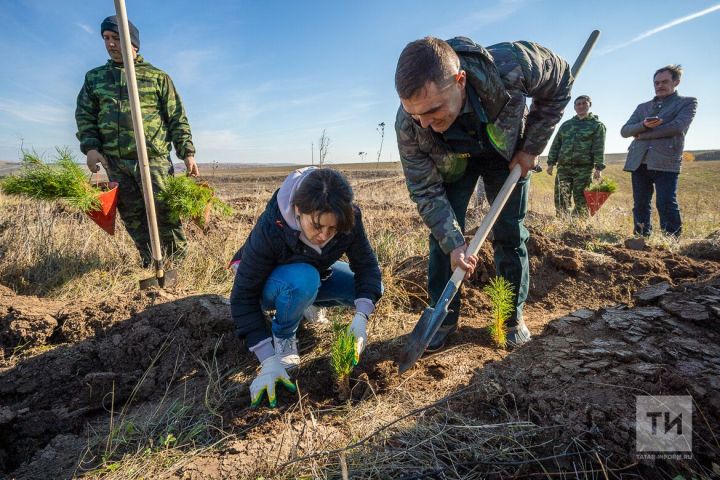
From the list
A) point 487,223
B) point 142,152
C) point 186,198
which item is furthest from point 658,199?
point 142,152

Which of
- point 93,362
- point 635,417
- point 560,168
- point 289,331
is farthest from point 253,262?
point 560,168

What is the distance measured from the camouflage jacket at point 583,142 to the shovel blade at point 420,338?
584 cm

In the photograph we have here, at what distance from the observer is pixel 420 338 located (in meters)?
2.19

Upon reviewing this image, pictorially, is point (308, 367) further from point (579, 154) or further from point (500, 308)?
point (579, 154)

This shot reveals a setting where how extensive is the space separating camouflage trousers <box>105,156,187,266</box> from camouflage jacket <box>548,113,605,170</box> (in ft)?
20.2

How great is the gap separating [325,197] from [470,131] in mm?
895

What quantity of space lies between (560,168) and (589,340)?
5.72 meters

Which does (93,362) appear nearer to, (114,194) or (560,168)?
(114,194)

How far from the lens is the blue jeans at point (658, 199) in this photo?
5184mm

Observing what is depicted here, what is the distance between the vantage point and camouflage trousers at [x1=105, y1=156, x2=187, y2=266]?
12.5 ft

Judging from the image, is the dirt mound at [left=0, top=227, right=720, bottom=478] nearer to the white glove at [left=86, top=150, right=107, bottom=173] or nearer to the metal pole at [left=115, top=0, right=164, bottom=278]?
the metal pole at [left=115, top=0, right=164, bottom=278]

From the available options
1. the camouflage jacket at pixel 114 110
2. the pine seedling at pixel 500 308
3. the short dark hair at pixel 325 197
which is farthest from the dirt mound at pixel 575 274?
the camouflage jacket at pixel 114 110

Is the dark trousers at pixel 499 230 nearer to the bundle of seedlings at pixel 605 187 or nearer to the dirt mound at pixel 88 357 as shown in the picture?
the dirt mound at pixel 88 357

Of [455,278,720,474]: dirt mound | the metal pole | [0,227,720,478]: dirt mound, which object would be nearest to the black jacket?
[0,227,720,478]: dirt mound
